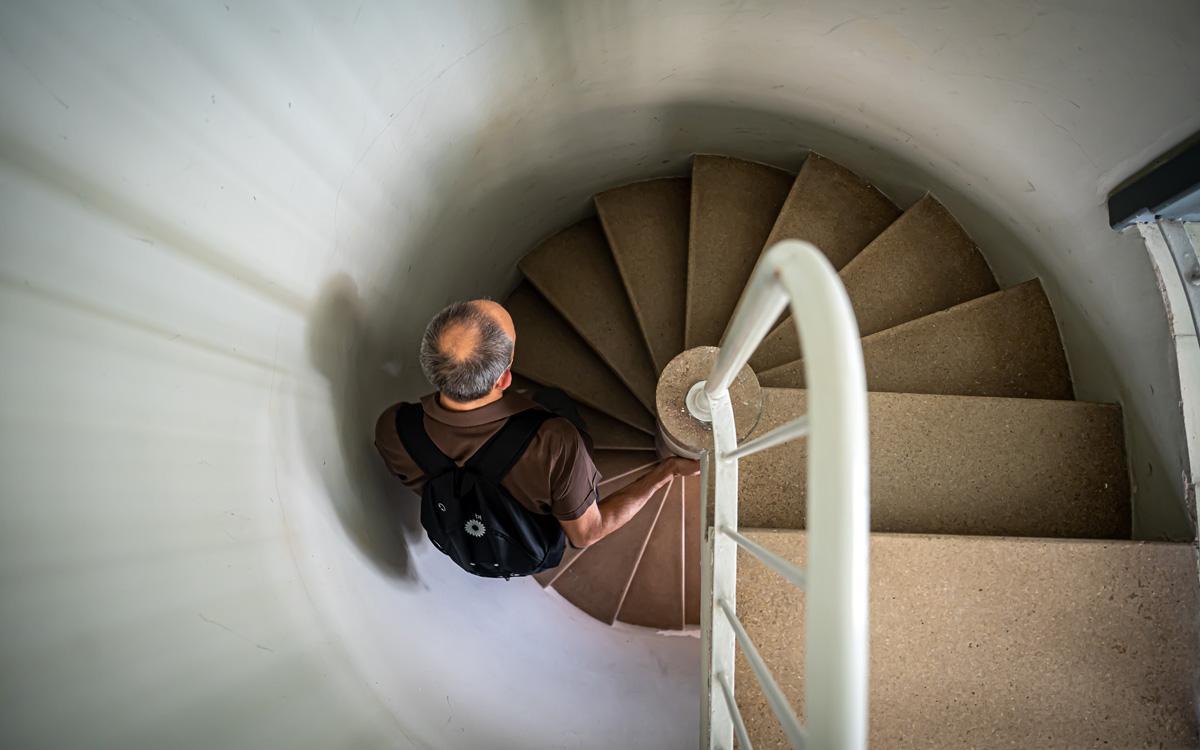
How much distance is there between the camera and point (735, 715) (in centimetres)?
176

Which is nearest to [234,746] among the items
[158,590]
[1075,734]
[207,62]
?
[158,590]

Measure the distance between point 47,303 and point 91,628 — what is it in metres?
0.65

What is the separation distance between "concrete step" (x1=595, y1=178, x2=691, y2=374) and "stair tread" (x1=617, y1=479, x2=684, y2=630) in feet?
3.42

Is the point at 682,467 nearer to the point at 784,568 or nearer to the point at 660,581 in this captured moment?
the point at 660,581

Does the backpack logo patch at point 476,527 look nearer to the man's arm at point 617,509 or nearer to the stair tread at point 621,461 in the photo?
the man's arm at point 617,509

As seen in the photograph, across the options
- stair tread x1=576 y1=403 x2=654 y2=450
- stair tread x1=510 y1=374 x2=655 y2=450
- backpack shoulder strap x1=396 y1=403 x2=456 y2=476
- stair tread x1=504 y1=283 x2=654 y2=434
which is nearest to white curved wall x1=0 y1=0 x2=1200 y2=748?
backpack shoulder strap x1=396 y1=403 x2=456 y2=476

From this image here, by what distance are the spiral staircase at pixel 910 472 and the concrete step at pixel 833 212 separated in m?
0.01

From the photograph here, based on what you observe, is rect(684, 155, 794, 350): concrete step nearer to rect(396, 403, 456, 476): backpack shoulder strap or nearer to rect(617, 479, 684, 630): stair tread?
rect(617, 479, 684, 630): stair tread

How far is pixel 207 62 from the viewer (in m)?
1.65

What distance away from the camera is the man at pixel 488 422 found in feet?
7.68

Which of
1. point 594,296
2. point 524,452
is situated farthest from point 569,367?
point 524,452

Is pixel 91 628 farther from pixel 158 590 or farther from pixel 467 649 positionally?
pixel 467 649

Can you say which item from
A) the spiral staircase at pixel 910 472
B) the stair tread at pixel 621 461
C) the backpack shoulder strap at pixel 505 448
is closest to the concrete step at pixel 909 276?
the spiral staircase at pixel 910 472

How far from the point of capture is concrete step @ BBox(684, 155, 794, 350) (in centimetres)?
398
